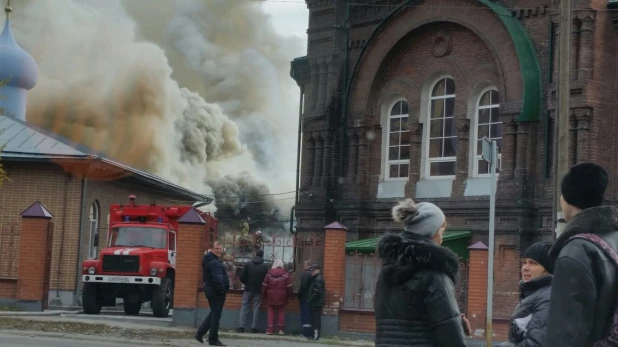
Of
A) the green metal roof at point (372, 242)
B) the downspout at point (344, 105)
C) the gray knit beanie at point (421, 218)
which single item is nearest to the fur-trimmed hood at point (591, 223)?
the gray knit beanie at point (421, 218)

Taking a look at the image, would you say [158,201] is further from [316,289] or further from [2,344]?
[2,344]

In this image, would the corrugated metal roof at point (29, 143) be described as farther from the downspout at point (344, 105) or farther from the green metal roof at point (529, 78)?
the green metal roof at point (529, 78)

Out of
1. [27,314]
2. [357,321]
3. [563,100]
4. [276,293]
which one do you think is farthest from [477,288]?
[27,314]

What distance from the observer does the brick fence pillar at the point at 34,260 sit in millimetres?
25453

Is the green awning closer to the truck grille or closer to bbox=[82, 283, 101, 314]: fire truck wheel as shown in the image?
the truck grille

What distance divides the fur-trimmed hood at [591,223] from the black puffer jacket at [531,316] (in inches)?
32.6

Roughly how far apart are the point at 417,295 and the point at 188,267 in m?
17.6

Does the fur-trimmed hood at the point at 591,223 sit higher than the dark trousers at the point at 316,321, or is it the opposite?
the fur-trimmed hood at the point at 591,223

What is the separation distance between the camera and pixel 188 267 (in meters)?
23.5

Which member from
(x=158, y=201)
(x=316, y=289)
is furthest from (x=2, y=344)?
(x=158, y=201)

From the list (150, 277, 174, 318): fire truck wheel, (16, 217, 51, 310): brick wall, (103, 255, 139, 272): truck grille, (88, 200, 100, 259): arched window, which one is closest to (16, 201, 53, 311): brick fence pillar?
(16, 217, 51, 310): brick wall

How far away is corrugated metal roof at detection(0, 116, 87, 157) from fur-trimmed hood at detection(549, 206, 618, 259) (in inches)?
1031

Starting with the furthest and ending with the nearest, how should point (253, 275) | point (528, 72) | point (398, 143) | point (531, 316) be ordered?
point (398, 143), point (528, 72), point (253, 275), point (531, 316)

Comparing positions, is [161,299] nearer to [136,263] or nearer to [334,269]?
[136,263]
